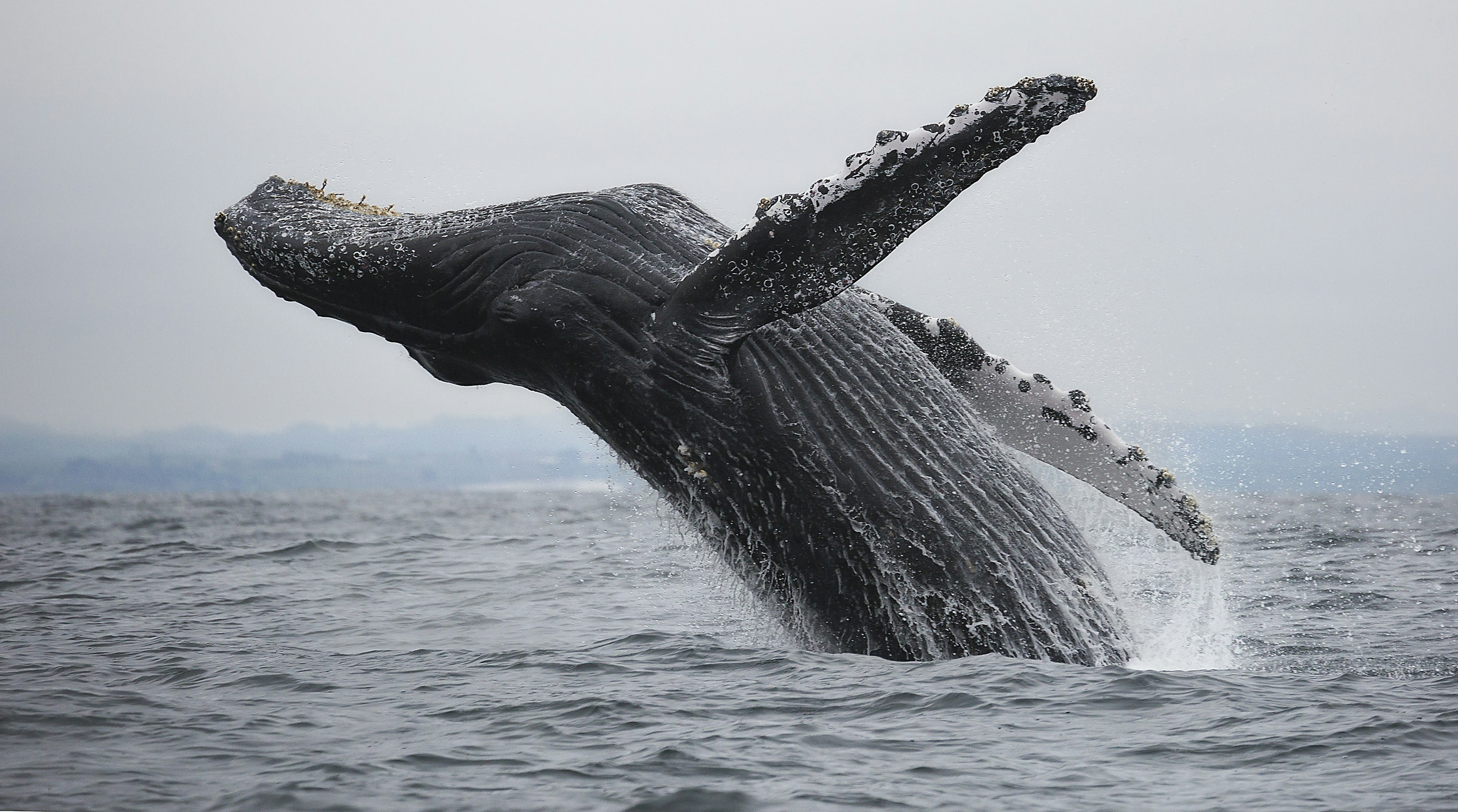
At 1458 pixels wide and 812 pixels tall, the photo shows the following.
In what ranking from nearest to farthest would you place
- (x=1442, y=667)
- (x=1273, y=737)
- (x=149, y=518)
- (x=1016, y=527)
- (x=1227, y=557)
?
(x=1273, y=737)
(x=1016, y=527)
(x=1442, y=667)
(x=1227, y=557)
(x=149, y=518)

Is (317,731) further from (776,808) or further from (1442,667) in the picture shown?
(1442,667)

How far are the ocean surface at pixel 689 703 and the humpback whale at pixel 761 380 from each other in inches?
16.4

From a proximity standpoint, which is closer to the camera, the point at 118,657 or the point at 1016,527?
the point at 1016,527

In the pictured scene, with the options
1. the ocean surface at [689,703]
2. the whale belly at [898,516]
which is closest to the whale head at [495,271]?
the whale belly at [898,516]

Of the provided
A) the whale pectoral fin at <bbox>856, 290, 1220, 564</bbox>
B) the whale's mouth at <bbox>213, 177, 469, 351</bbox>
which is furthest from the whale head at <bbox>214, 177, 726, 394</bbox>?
the whale pectoral fin at <bbox>856, 290, 1220, 564</bbox>

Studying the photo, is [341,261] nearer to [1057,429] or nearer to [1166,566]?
[1057,429]

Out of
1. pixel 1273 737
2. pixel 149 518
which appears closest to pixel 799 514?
pixel 1273 737

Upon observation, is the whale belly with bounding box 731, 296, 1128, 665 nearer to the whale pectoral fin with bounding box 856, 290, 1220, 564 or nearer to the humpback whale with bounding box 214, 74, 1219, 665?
the humpback whale with bounding box 214, 74, 1219, 665

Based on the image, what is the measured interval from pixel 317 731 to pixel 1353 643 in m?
6.99

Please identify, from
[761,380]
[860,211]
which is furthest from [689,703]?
[860,211]

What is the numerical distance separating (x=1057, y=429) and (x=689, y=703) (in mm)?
2997

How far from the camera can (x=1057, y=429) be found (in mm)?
8078

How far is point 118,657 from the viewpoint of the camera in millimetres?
8648

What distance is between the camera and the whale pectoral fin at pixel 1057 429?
7.91m
